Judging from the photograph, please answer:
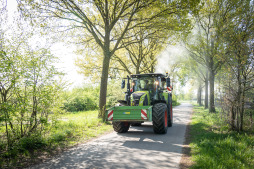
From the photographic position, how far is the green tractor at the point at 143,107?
7.66 m

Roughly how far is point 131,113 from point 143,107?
0.53 metres

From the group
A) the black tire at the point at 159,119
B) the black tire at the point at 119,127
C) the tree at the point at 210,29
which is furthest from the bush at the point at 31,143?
the tree at the point at 210,29

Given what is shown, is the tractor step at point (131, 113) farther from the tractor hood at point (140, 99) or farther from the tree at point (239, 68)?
the tree at point (239, 68)

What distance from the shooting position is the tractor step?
7480mm

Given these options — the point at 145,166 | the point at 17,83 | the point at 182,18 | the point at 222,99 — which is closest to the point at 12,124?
the point at 17,83

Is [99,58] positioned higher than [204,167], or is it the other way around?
[99,58]

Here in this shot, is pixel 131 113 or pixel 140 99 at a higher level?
pixel 140 99

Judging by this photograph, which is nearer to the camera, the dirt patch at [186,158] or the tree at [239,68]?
the dirt patch at [186,158]

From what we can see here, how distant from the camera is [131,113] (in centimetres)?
771

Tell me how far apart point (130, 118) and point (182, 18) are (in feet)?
24.6

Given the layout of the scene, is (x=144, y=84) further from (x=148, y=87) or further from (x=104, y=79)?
(x=104, y=79)

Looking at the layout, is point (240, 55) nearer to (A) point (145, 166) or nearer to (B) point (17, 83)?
(A) point (145, 166)

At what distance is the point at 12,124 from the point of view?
17.3 feet

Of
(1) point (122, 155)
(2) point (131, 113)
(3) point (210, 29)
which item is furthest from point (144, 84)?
(3) point (210, 29)
